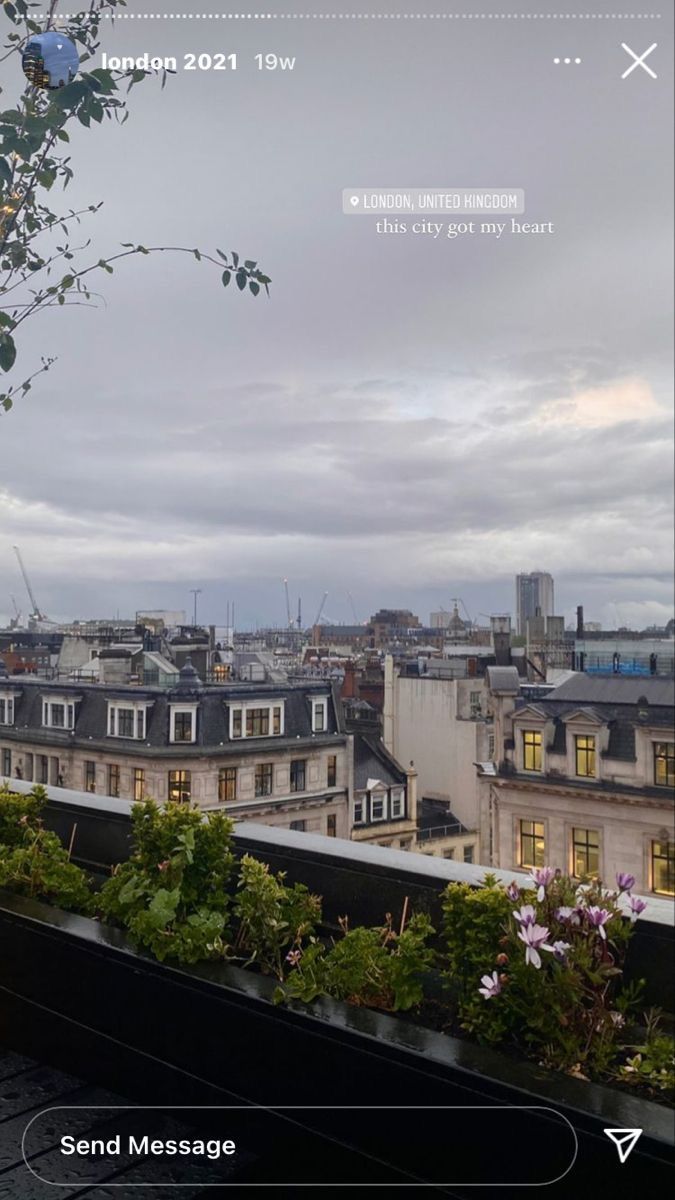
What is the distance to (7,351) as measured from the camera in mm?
2062

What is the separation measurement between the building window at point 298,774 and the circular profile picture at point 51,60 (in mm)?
1818

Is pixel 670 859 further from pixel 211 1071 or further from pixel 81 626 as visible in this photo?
pixel 81 626

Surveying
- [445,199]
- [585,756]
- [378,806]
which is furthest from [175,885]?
[445,199]

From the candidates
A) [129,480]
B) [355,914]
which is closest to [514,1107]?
[355,914]

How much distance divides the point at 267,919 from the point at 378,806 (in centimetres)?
58

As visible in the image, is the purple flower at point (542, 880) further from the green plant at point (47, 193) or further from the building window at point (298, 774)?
the green plant at point (47, 193)

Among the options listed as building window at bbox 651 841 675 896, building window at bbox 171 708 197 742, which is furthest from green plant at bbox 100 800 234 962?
building window at bbox 651 841 675 896

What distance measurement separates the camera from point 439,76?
179 centimetres

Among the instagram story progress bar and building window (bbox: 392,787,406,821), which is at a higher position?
the instagram story progress bar

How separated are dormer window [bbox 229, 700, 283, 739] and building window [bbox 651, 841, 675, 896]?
1.03 m

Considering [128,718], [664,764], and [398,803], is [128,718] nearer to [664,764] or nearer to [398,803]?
[398,803]

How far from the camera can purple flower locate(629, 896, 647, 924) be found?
4.39 ft

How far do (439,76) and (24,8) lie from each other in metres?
0.99

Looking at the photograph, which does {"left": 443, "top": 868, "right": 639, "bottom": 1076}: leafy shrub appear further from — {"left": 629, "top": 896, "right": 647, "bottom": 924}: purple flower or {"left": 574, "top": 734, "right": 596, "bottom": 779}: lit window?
{"left": 574, "top": 734, "right": 596, "bottom": 779}: lit window
